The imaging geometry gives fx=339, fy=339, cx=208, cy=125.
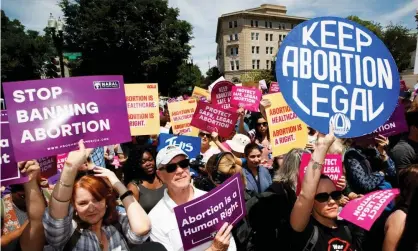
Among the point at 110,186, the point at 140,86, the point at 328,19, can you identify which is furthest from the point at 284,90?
the point at 140,86

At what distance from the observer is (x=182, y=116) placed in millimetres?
6965

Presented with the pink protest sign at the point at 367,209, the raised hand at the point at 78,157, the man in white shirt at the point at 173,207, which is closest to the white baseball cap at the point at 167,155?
the man in white shirt at the point at 173,207

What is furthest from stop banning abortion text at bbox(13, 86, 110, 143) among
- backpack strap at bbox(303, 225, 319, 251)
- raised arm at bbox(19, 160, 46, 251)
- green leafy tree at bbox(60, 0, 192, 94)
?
green leafy tree at bbox(60, 0, 192, 94)

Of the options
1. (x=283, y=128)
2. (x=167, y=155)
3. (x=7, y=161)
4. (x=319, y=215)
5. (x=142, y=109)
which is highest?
(x=142, y=109)

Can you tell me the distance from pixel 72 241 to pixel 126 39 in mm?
36292

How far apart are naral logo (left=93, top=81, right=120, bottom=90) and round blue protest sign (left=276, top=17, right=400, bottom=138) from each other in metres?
1.22

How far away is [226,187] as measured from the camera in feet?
7.93

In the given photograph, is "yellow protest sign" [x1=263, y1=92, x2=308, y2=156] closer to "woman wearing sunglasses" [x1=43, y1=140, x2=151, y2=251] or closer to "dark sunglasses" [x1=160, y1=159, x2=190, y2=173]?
"dark sunglasses" [x1=160, y1=159, x2=190, y2=173]

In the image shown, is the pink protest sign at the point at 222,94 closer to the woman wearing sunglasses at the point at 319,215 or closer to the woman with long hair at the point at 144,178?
the woman with long hair at the point at 144,178

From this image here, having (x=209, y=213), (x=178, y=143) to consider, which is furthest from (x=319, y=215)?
(x=178, y=143)

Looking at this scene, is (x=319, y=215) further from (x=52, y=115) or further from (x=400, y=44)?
(x=400, y=44)

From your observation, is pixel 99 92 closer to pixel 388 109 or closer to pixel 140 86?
pixel 388 109

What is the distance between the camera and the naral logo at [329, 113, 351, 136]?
2.41m

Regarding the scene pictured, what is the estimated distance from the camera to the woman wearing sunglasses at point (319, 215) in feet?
7.50
